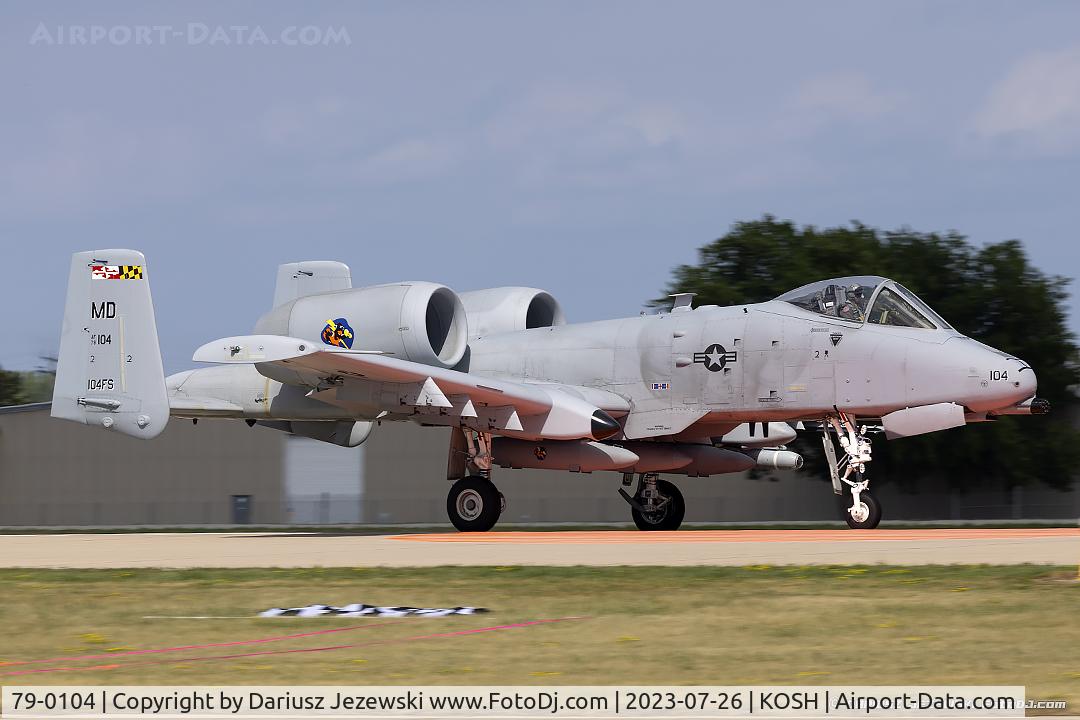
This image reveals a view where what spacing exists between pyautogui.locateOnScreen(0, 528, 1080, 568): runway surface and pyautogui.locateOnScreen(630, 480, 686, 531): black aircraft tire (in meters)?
3.47

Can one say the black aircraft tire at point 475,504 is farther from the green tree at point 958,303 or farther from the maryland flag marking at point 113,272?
the green tree at point 958,303

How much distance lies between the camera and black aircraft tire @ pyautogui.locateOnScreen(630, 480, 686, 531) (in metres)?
23.6

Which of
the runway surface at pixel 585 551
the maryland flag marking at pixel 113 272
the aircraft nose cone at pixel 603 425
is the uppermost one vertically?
the maryland flag marking at pixel 113 272

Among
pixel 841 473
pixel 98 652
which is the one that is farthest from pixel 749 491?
pixel 98 652

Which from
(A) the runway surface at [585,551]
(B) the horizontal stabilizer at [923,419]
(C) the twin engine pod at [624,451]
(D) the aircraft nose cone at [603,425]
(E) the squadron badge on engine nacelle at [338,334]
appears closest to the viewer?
(A) the runway surface at [585,551]

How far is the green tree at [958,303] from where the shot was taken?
121 feet

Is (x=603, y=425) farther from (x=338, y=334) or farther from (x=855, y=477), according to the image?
(x=338, y=334)

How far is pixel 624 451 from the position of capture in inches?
840

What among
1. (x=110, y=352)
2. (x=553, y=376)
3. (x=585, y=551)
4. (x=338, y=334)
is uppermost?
(x=338, y=334)

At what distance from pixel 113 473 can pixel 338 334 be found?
25906 mm

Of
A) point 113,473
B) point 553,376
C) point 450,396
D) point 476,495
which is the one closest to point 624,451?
point 553,376

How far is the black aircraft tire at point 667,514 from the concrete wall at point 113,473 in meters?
22.7

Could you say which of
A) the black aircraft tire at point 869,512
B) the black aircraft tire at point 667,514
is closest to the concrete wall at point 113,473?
the black aircraft tire at point 667,514

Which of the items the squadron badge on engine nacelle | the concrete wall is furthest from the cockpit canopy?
the concrete wall
